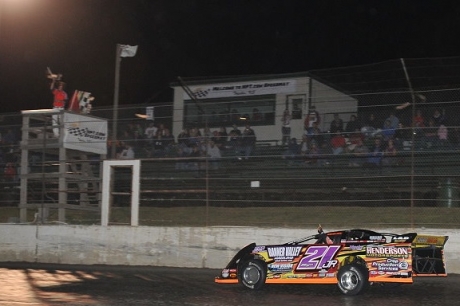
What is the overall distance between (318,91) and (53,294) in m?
8.13

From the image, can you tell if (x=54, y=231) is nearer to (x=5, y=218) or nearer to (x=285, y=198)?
(x=5, y=218)

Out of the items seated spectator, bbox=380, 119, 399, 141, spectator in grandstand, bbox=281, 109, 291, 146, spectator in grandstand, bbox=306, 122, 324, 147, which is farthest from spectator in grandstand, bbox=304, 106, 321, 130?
seated spectator, bbox=380, 119, 399, 141

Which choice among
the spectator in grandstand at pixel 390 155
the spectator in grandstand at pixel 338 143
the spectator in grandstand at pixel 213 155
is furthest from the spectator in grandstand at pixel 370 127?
the spectator in grandstand at pixel 213 155

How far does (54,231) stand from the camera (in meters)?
17.8

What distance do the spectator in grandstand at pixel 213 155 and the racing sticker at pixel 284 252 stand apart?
15.5 ft

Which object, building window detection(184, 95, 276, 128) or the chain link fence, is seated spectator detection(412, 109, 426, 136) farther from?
building window detection(184, 95, 276, 128)

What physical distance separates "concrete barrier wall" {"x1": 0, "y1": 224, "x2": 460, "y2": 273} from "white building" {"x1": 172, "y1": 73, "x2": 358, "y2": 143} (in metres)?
2.49

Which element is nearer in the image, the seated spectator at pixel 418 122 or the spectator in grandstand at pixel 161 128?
the seated spectator at pixel 418 122

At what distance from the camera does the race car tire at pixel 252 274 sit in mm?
12062

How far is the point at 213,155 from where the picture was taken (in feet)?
54.2

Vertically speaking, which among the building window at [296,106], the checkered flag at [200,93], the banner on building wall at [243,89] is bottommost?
the building window at [296,106]

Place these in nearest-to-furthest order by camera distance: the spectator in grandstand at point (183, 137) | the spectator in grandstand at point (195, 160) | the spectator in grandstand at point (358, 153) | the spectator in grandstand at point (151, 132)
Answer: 1. the spectator in grandstand at point (358, 153)
2. the spectator in grandstand at point (195, 160)
3. the spectator in grandstand at point (183, 137)
4. the spectator in grandstand at point (151, 132)

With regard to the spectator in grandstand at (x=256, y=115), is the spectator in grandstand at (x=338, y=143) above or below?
below

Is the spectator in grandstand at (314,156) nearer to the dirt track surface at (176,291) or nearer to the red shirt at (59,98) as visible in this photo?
the dirt track surface at (176,291)
